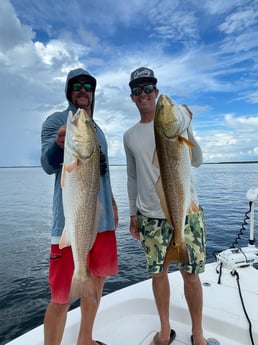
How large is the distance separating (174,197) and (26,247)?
1035 cm

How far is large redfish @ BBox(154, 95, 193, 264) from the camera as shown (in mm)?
2541

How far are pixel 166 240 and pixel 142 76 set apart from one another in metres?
1.80

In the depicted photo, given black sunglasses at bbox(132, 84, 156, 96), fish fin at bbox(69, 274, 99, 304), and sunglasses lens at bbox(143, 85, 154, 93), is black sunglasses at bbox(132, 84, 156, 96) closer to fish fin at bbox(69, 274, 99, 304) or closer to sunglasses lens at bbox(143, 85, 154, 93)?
sunglasses lens at bbox(143, 85, 154, 93)

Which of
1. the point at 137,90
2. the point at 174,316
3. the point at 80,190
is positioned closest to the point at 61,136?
the point at 80,190

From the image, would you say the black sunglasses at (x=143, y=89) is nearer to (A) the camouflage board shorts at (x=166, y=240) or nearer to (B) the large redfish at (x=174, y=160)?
(B) the large redfish at (x=174, y=160)

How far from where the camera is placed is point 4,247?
1165 cm

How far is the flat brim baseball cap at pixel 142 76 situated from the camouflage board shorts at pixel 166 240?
149 cm

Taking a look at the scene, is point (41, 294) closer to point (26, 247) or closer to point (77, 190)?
point (26, 247)

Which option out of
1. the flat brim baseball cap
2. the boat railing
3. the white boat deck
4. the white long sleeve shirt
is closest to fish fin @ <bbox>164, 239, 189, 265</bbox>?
the white long sleeve shirt

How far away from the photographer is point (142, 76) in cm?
330

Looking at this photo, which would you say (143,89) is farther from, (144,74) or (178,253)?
(178,253)

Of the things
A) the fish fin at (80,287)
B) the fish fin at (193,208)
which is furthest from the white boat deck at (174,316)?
the fish fin at (193,208)

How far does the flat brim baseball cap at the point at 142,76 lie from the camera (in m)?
3.30

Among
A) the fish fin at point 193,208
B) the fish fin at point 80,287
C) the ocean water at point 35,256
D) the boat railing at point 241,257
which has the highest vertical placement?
the fish fin at point 193,208
